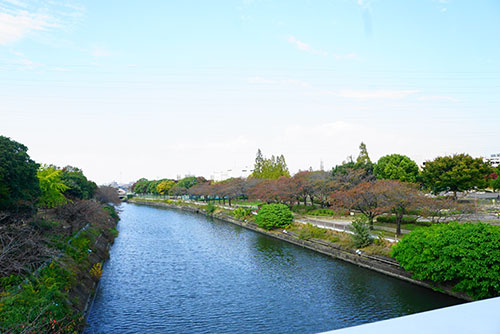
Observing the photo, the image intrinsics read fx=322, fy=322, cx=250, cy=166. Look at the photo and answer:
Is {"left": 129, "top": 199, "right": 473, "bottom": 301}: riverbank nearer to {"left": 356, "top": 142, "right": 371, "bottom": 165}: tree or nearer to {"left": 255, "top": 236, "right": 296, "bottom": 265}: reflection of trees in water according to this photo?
{"left": 255, "top": 236, "right": 296, "bottom": 265}: reflection of trees in water

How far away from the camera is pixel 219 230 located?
40625mm

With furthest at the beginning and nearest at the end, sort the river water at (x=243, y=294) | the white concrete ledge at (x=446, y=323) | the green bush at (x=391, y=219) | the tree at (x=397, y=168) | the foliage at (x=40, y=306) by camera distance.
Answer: the tree at (x=397, y=168)
the green bush at (x=391, y=219)
the river water at (x=243, y=294)
the foliage at (x=40, y=306)
the white concrete ledge at (x=446, y=323)

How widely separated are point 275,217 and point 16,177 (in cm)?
2434

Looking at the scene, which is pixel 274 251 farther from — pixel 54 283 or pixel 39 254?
pixel 39 254

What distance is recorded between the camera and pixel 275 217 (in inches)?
1382

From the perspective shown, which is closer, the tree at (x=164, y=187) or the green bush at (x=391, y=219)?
the green bush at (x=391, y=219)

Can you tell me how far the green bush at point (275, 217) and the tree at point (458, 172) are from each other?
1753 cm

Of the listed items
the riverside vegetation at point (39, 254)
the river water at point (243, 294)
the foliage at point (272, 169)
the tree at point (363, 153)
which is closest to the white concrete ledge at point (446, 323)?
the riverside vegetation at point (39, 254)

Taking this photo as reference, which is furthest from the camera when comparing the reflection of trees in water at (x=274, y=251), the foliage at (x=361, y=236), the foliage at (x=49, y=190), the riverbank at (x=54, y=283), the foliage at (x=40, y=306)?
the reflection of trees in water at (x=274, y=251)

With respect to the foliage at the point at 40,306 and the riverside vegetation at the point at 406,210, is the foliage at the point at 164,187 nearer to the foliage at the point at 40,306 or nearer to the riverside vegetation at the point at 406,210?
the riverside vegetation at the point at 406,210

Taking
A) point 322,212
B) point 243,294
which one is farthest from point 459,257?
point 322,212

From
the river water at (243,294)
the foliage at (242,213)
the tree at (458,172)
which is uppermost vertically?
the tree at (458,172)

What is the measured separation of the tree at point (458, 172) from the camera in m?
35.0

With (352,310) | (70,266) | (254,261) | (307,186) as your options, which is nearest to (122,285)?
(70,266)
